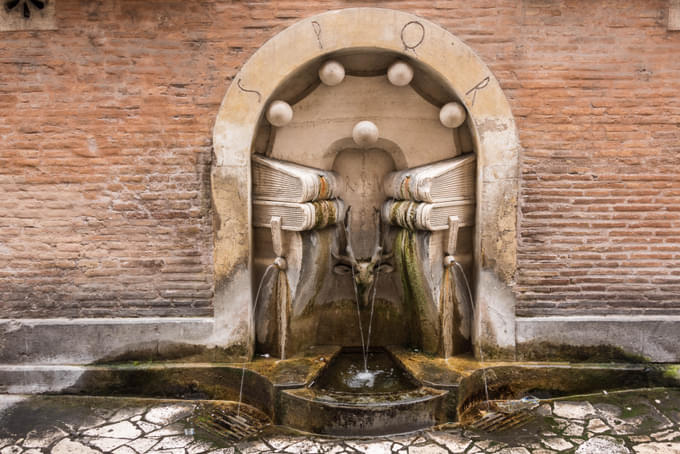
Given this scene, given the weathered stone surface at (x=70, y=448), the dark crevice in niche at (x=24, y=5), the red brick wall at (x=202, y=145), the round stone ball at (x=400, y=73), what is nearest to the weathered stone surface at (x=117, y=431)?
the weathered stone surface at (x=70, y=448)

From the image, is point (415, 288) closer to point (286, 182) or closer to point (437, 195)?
point (437, 195)

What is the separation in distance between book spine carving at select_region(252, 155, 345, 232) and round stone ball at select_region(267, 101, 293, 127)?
0.33 m

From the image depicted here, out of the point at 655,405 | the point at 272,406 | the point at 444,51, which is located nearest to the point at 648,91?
the point at 444,51

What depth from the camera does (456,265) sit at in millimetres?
4594

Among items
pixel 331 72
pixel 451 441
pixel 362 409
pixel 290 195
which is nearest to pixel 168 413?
pixel 362 409

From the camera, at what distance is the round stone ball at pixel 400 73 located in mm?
4395

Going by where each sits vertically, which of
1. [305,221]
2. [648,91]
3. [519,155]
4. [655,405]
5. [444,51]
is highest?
[444,51]

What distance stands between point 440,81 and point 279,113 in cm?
130

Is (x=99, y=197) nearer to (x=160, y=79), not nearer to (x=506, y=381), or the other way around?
(x=160, y=79)

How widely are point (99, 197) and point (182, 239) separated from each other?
0.72 meters

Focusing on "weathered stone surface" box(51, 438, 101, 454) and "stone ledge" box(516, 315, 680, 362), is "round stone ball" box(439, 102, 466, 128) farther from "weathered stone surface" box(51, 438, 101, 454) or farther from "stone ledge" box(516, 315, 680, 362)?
"weathered stone surface" box(51, 438, 101, 454)

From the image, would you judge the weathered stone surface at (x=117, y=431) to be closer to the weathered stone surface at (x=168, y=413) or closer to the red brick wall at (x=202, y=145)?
the weathered stone surface at (x=168, y=413)

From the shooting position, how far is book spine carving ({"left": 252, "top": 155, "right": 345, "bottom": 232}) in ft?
14.4

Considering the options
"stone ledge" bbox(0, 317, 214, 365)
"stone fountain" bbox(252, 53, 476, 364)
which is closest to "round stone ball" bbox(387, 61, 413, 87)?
"stone fountain" bbox(252, 53, 476, 364)
